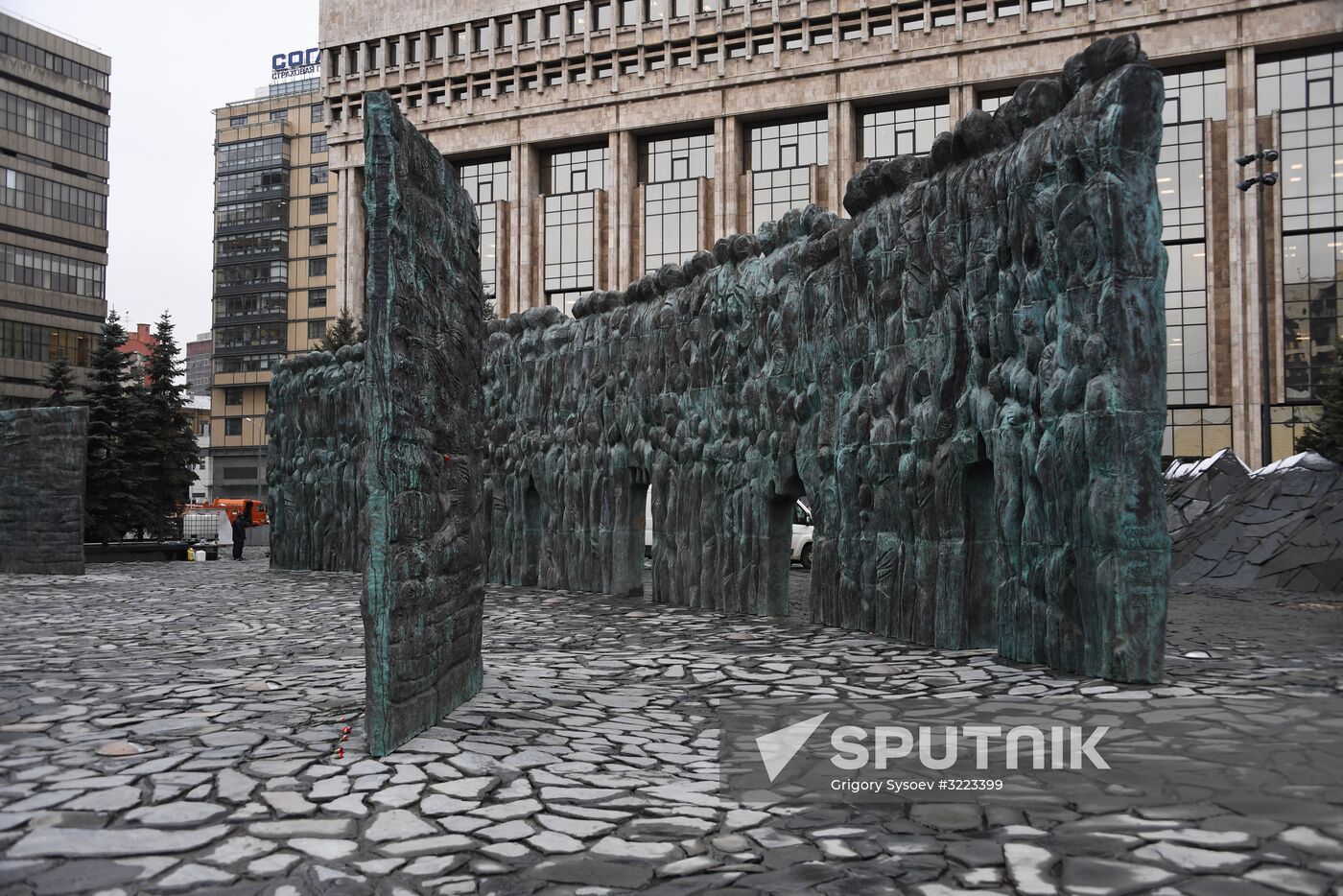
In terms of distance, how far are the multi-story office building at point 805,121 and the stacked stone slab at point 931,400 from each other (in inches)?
967

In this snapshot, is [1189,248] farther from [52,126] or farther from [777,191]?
[52,126]

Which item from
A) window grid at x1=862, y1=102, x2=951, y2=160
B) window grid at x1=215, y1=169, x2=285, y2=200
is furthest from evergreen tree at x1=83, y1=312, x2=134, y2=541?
window grid at x1=215, y1=169, x2=285, y2=200

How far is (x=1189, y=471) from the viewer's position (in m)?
20.0

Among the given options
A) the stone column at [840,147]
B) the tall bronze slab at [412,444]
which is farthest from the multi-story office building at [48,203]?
the tall bronze slab at [412,444]

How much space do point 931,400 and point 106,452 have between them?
78.1 feet

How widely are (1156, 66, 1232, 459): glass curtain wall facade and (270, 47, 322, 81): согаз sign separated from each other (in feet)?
236

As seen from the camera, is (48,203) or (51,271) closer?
(51,271)

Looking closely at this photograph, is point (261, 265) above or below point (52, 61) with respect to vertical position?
below

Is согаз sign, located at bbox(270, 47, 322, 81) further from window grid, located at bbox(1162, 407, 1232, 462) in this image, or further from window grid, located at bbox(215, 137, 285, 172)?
window grid, located at bbox(1162, 407, 1232, 462)

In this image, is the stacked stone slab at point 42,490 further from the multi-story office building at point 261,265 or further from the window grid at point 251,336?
the window grid at point 251,336

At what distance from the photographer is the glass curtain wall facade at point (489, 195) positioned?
44094 mm

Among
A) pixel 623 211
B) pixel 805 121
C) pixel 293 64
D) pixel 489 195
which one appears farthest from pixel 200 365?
pixel 805 121

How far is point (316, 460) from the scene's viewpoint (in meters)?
20.3

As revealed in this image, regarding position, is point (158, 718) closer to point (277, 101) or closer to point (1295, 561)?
point (1295, 561)
